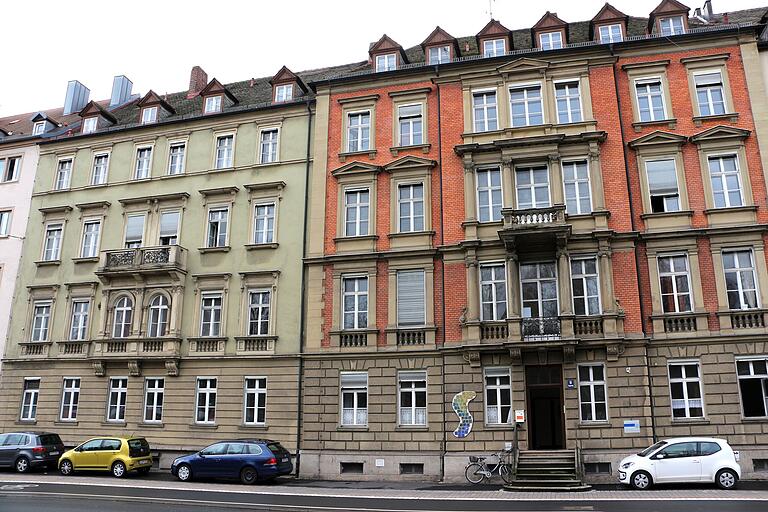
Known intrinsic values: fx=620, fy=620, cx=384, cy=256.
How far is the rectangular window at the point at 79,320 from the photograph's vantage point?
28.8m

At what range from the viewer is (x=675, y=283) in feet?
74.4

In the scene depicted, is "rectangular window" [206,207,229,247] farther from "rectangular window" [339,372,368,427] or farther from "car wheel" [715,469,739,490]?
"car wheel" [715,469,739,490]

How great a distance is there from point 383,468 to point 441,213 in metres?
10.1

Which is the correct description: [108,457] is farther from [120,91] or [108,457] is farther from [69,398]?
[120,91]

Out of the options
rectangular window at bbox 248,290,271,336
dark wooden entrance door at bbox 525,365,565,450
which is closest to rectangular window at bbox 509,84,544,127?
dark wooden entrance door at bbox 525,365,565,450

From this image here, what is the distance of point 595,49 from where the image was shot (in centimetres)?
2494

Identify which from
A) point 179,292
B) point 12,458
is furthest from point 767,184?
point 12,458

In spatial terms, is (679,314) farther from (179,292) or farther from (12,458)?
(12,458)

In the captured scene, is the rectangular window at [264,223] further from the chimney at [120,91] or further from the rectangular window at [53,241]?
the chimney at [120,91]

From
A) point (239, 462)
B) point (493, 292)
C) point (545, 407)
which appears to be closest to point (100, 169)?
point (239, 462)

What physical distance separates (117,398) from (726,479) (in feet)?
78.0

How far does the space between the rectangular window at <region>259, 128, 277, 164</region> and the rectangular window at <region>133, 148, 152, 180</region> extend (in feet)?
20.2

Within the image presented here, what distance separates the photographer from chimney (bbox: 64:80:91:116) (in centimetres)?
3806

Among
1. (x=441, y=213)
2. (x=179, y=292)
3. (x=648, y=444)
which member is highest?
(x=441, y=213)
